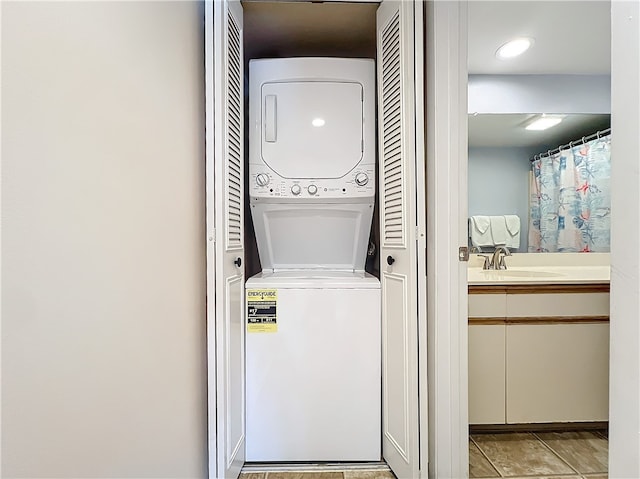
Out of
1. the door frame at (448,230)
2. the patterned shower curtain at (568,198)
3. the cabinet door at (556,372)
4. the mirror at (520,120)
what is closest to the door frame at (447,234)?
the door frame at (448,230)

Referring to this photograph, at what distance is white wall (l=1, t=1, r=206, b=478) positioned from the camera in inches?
24.8

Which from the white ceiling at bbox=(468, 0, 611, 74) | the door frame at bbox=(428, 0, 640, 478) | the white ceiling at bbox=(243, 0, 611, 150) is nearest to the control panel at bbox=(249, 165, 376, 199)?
the door frame at bbox=(428, 0, 640, 478)

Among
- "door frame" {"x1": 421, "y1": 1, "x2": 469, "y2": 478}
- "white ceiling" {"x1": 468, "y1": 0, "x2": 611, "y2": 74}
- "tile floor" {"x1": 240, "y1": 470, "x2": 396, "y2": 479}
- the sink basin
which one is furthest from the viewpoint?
the sink basin

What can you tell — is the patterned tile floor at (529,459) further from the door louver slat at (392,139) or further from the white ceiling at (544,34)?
the white ceiling at (544,34)

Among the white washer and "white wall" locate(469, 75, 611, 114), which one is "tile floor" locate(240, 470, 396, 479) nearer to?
the white washer

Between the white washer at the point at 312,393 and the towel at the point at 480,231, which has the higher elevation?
the towel at the point at 480,231

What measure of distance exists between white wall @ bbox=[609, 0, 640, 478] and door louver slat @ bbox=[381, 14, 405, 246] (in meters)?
1.00

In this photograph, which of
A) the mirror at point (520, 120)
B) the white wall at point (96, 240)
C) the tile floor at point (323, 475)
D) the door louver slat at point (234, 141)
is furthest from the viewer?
the mirror at point (520, 120)

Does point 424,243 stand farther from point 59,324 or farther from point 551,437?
point 551,437

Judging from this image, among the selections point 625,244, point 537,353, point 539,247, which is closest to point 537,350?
point 537,353

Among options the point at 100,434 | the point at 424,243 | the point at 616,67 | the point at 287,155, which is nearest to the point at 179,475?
the point at 100,434

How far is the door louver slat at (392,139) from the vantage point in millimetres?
1564

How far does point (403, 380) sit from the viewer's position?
1.56 metres

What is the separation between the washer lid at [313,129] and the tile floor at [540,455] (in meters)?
1.61
